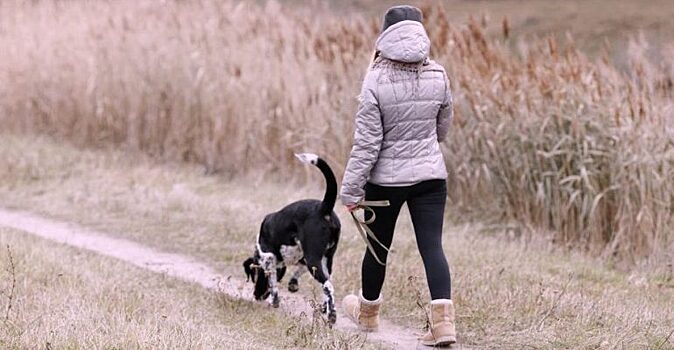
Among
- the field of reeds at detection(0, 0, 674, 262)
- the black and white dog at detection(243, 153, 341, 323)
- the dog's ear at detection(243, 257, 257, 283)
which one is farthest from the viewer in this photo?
the field of reeds at detection(0, 0, 674, 262)

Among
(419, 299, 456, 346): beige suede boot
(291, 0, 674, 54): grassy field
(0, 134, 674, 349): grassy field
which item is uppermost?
(419, 299, 456, 346): beige suede boot

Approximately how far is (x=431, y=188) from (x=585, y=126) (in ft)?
12.0

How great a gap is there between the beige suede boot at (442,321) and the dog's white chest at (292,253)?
3.25 feet

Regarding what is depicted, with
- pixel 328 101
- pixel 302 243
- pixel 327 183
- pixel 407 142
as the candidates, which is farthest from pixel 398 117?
pixel 328 101

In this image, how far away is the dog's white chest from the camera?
7035mm

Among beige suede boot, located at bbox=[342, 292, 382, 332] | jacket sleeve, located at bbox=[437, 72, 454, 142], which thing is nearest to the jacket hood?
jacket sleeve, located at bbox=[437, 72, 454, 142]

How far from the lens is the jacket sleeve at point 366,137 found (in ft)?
20.4

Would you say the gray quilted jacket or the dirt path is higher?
the gray quilted jacket

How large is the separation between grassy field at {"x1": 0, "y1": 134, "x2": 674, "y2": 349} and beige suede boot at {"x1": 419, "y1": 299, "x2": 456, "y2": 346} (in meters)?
0.45

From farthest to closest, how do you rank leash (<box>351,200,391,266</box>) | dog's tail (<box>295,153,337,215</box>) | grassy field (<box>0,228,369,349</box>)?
dog's tail (<box>295,153,337,215</box>) → leash (<box>351,200,391,266</box>) → grassy field (<box>0,228,369,349</box>)

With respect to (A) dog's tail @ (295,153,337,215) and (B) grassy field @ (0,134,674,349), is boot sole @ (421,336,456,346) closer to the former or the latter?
(B) grassy field @ (0,134,674,349)

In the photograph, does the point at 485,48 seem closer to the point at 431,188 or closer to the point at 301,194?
the point at 301,194

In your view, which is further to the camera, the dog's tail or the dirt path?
the dirt path

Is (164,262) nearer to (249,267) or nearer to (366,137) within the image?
(249,267)
